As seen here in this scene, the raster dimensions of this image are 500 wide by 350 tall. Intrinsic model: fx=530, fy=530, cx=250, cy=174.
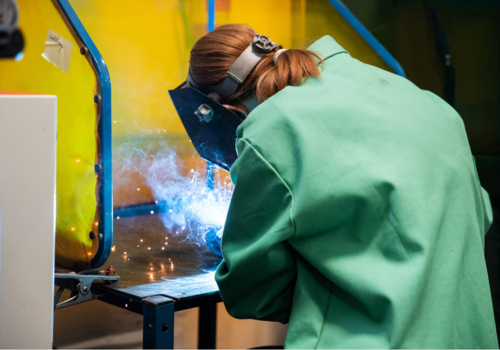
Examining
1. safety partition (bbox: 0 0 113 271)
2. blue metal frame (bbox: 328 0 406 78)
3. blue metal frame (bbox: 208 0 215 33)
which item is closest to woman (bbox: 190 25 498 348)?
safety partition (bbox: 0 0 113 271)

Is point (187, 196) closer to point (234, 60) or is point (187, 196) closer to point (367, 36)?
point (234, 60)

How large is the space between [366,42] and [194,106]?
98cm

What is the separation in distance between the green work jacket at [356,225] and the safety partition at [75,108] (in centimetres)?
42

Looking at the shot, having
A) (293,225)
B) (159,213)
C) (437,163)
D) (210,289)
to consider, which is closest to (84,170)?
→ (159,213)

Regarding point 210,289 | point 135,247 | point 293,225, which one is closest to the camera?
point 293,225

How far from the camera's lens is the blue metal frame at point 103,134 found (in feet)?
4.16

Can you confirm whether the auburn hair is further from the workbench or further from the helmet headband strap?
the workbench

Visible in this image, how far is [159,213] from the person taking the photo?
1.49 meters

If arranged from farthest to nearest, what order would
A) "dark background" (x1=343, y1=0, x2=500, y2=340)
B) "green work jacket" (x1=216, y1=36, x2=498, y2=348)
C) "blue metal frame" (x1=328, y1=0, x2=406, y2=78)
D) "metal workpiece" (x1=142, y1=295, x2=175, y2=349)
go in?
"dark background" (x1=343, y1=0, x2=500, y2=340) < "blue metal frame" (x1=328, y1=0, x2=406, y2=78) < "metal workpiece" (x1=142, y1=295, x2=175, y2=349) < "green work jacket" (x1=216, y1=36, x2=498, y2=348)

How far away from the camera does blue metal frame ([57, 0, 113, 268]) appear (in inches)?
49.9

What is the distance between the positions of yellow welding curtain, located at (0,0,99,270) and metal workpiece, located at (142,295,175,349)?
307 mm

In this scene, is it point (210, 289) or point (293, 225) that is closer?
point (293, 225)

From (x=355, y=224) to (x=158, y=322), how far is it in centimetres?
44

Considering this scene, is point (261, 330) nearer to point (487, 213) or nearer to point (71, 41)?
point (487, 213)
